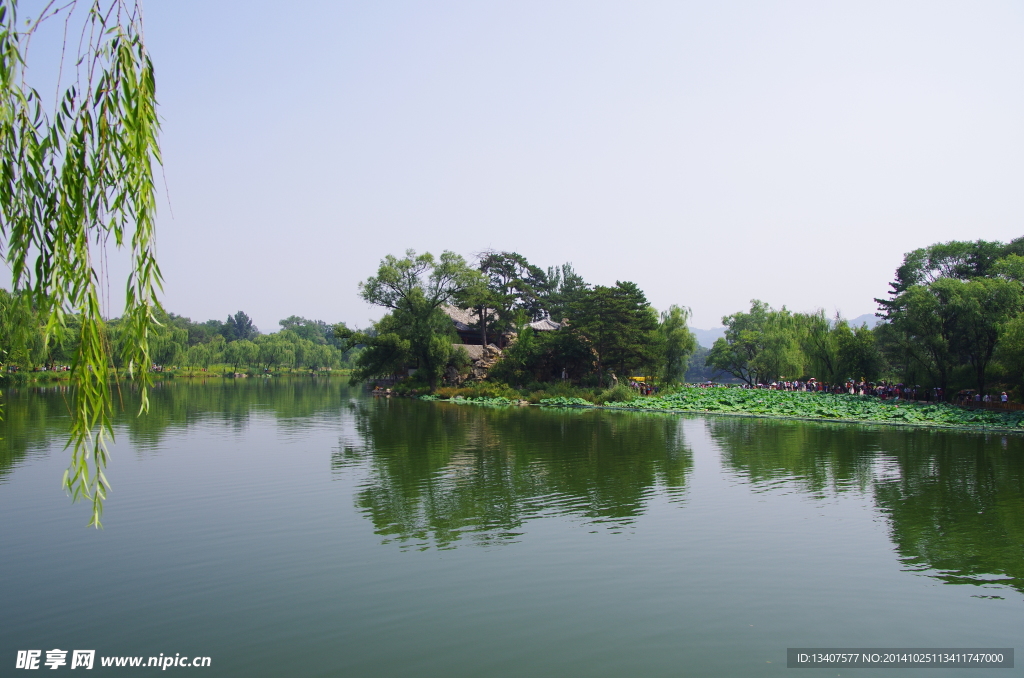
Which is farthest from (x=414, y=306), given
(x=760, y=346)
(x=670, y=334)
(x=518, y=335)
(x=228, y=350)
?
(x=228, y=350)

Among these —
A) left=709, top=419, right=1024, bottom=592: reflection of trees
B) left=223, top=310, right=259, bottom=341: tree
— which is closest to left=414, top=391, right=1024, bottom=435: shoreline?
left=709, top=419, right=1024, bottom=592: reflection of trees

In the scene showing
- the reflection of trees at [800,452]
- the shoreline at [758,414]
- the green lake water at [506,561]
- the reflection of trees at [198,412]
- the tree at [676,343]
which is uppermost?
the tree at [676,343]

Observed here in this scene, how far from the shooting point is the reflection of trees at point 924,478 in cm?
910

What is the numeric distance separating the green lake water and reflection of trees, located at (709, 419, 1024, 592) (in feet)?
0.28

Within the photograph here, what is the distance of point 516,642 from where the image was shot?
6.39 m

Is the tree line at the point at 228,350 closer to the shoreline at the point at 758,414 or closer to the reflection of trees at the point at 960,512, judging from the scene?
the shoreline at the point at 758,414

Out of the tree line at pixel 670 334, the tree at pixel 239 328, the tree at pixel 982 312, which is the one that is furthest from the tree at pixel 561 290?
the tree at pixel 239 328

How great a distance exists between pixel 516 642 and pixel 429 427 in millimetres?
19233

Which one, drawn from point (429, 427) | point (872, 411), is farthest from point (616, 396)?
point (429, 427)

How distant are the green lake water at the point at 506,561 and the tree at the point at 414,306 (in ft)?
92.3

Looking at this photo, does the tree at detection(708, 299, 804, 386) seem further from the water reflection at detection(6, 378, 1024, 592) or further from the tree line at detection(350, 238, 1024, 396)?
the water reflection at detection(6, 378, 1024, 592)

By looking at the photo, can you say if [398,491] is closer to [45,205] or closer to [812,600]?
[812,600]

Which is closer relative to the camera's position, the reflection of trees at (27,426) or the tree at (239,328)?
the reflection of trees at (27,426)

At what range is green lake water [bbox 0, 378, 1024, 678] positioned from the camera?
6285 mm
